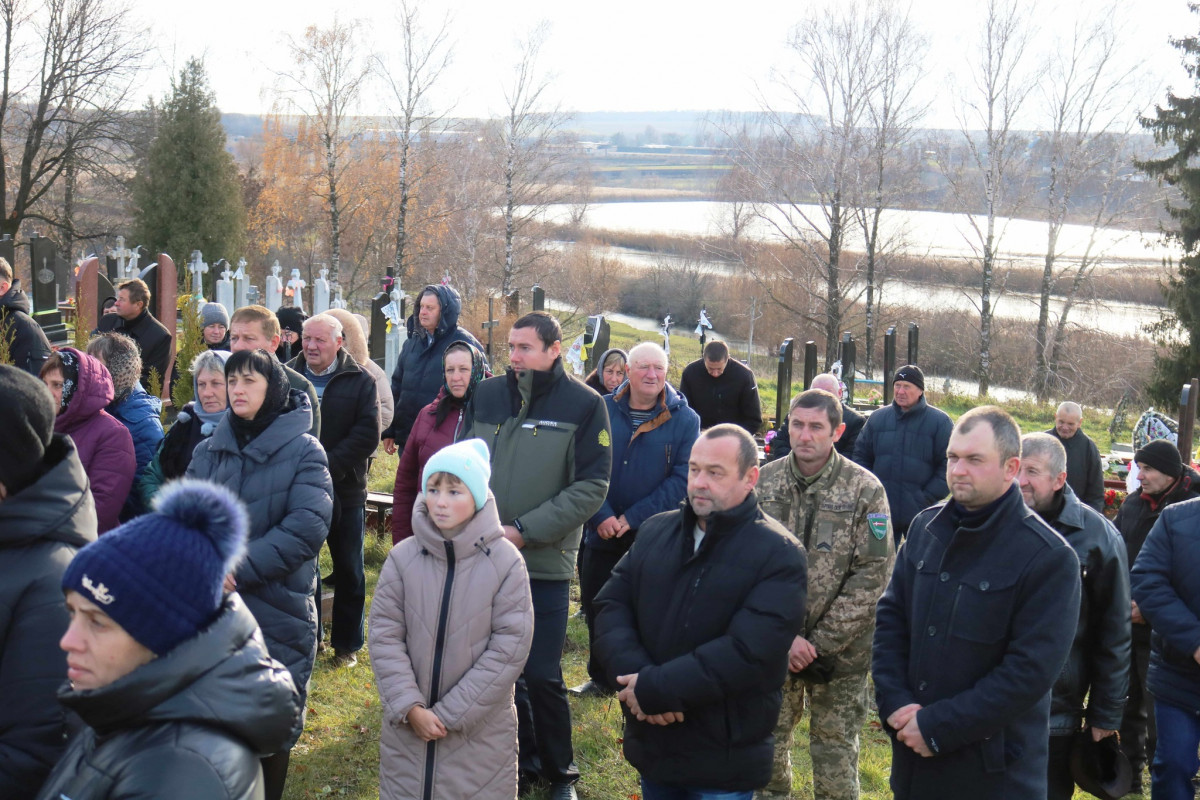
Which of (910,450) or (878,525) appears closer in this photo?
(878,525)

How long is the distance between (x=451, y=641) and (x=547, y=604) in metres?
0.89

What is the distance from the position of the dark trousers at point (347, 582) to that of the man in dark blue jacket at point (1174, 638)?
13.1ft

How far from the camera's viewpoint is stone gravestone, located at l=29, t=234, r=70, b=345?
10.7m

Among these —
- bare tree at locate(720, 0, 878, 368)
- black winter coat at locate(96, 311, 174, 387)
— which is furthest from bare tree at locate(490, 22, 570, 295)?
black winter coat at locate(96, 311, 174, 387)

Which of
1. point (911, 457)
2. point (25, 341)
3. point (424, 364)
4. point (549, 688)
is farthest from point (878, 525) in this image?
point (25, 341)

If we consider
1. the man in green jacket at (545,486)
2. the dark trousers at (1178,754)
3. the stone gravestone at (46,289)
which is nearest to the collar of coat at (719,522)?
the man in green jacket at (545,486)

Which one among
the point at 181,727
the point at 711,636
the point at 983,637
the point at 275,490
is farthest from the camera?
the point at 275,490

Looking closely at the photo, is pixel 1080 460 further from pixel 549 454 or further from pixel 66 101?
pixel 66 101

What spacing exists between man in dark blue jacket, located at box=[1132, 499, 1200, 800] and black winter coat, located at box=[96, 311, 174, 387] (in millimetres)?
6440

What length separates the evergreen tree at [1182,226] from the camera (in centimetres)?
2316

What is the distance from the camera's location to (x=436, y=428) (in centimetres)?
534

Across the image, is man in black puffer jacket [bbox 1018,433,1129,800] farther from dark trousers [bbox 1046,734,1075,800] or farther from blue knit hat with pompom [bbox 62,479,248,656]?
blue knit hat with pompom [bbox 62,479,248,656]

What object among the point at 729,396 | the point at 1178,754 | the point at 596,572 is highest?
the point at 729,396

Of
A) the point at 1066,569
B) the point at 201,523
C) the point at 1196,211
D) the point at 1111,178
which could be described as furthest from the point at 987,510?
the point at 1111,178
